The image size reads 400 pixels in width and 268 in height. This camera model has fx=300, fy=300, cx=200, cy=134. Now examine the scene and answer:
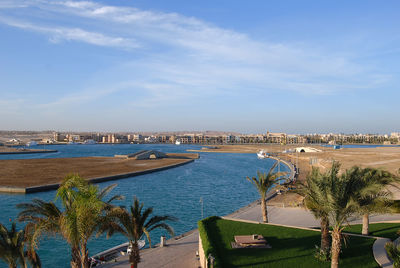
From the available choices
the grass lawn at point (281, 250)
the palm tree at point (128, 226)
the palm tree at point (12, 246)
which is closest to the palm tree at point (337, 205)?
the grass lawn at point (281, 250)

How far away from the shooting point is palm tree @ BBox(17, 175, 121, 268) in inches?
368

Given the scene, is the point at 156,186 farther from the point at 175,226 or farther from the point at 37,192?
the point at 175,226

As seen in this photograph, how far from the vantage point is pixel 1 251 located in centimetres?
1036

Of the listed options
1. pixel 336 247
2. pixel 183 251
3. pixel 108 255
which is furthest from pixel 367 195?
pixel 108 255

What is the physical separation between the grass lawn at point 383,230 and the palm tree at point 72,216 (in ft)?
43.8

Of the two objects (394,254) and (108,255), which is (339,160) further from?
(394,254)

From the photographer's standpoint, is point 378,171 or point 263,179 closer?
point 378,171

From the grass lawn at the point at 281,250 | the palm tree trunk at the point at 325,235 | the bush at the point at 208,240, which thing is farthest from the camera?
the palm tree trunk at the point at 325,235

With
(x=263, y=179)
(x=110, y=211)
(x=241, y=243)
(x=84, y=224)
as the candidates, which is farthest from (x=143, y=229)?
(x=263, y=179)

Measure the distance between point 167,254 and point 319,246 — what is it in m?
7.72

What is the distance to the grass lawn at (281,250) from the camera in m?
11.6

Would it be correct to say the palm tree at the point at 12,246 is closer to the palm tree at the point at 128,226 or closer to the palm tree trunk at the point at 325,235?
the palm tree at the point at 128,226

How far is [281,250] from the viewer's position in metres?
12.8

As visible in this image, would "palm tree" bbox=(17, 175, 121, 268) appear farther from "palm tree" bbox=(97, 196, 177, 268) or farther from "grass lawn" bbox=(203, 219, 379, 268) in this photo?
"grass lawn" bbox=(203, 219, 379, 268)
